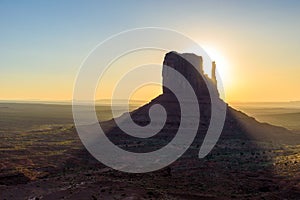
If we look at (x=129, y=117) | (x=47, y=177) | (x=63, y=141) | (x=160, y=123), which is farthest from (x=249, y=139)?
(x=47, y=177)

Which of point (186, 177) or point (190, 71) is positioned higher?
point (190, 71)

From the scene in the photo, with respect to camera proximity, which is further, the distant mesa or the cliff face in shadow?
the distant mesa

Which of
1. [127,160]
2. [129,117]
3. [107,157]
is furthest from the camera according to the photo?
[129,117]

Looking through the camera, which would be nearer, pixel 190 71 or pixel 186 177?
pixel 186 177

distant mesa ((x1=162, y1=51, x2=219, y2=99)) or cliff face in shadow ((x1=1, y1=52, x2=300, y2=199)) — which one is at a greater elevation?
distant mesa ((x1=162, y1=51, x2=219, y2=99))

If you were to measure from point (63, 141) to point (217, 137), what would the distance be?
120 ft

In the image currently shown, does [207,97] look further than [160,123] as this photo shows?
Yes

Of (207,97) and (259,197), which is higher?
(207,97)

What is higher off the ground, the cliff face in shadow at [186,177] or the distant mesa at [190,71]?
the distant mesa at [190,71]

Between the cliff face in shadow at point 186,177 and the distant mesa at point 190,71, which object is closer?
the cliff face in shadow at point 186,177

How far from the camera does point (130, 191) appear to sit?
33.7m

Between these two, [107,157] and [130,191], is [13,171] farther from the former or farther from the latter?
[130,191]

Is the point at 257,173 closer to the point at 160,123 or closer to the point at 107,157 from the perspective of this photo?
the point at 107,157

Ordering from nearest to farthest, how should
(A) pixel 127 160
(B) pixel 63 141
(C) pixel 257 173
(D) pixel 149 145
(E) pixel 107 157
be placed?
(C) pixel 257 173 < (A) pixel 127 160 < (E) pixel 107 157 < (D) pixel 149 145 < (B) pixel 63 141
